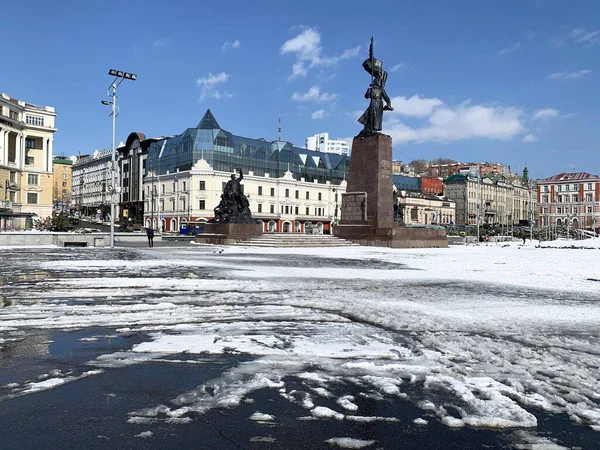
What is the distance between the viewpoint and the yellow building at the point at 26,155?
58281 millimetres

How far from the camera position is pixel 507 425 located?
11.0 ft

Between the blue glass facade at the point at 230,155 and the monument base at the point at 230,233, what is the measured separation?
38523 millimetres

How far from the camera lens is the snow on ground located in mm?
3793

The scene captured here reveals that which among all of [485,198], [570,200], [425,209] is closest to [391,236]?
[425,209]

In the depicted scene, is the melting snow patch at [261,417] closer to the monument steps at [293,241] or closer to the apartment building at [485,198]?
the monument steps at [293,241]

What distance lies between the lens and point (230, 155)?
75312 millimetres

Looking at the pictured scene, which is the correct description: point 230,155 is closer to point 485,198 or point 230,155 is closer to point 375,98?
point 375,98

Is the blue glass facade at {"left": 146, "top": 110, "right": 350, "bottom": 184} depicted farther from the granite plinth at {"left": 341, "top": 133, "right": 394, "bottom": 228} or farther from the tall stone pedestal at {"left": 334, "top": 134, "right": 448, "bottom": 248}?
the granite plinth at {"left": 341, "top": 133, "right": 394, "bottom": 228}

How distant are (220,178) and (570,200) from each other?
9390 centimetres

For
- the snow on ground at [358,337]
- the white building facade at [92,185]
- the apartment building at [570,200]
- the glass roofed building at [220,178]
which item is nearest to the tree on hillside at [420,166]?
the apartment building at [570,200]

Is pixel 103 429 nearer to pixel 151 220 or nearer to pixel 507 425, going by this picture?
pixel 507 425

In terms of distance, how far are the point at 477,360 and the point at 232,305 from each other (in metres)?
4.34

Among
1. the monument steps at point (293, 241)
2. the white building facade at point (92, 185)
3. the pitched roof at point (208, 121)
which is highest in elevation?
the pitched roof at point (208, 121)

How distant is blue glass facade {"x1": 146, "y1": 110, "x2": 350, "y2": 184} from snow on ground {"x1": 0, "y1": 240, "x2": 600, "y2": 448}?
Answer: 6339 centimetres
